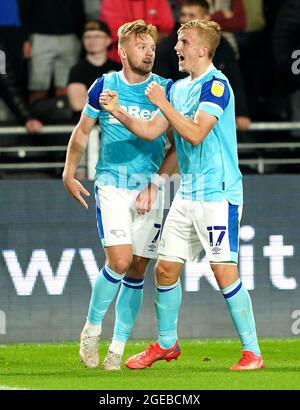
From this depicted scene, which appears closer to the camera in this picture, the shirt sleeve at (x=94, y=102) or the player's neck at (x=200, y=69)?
the player's neck at (x=200, y=69)

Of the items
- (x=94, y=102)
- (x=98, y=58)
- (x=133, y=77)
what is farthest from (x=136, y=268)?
(x=98, y=58)

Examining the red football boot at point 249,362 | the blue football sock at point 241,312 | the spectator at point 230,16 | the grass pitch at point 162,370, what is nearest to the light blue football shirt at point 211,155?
the blue football sock at point 241,312

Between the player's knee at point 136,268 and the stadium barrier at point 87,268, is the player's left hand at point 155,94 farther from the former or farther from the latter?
the stadium barrier at point 87,268

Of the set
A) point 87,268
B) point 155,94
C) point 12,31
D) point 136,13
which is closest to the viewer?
point 155,94

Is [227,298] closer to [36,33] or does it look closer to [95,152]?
[95,152]

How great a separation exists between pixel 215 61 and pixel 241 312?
4037 mm

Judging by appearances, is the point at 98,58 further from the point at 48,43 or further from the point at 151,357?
the point at 151,357

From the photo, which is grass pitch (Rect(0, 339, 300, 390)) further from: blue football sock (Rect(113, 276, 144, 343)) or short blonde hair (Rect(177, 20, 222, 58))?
short blonde hair (Rect(177, 20, 222, 58))

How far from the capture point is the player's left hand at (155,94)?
853 cm

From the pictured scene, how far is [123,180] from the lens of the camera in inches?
360

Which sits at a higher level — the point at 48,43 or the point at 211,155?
the point at 48,43

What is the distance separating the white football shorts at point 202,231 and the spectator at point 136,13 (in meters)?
4.01

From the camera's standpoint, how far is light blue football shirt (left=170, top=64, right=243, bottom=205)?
8766 millimetres

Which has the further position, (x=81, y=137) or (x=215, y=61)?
(x=215, y=61)
